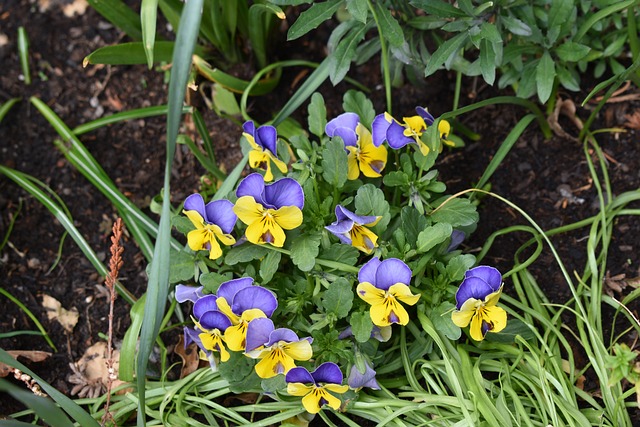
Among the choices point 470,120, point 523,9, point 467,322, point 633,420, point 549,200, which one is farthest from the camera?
point 470,120

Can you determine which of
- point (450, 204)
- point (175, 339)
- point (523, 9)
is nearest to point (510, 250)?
point (450, 204)

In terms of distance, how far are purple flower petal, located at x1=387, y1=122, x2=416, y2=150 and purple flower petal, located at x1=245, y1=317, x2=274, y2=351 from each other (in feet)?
1.60

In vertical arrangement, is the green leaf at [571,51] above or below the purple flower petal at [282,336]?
above

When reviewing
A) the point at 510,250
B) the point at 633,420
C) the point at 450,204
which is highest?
the point at 450,204

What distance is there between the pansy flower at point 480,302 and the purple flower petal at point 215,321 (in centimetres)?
46

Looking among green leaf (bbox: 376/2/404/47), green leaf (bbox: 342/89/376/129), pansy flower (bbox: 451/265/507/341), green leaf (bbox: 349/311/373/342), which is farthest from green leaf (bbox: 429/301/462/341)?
green leaf (bbox: 376/2/404/47)

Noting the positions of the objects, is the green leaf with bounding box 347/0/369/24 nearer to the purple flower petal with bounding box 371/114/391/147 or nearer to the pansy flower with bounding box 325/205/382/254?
A: the purple flower petal with bounding box 371/114/391/147

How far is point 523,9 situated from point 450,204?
1.83 ft

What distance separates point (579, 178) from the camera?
6.59 ft

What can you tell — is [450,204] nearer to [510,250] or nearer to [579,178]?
[510,250]

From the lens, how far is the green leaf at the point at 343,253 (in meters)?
1.62

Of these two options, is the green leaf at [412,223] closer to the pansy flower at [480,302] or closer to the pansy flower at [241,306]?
the pansy flower at [480,302]

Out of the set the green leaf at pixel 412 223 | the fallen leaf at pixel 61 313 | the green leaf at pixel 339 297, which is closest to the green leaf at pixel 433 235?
the green leaf at pixel 412 223

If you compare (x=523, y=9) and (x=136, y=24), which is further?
(x=136, y=24)
